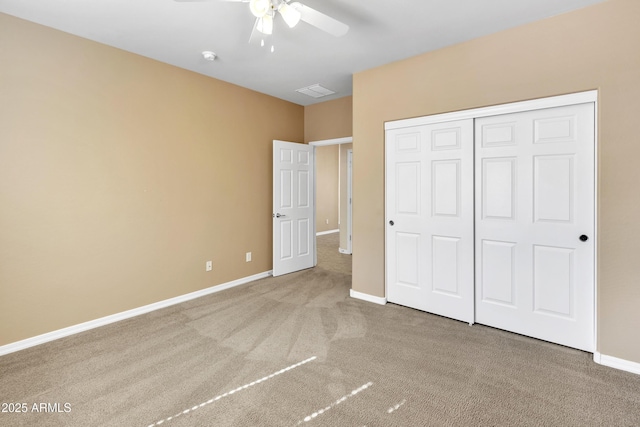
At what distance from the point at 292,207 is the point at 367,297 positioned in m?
1.87

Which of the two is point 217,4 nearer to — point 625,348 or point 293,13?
point 293,13

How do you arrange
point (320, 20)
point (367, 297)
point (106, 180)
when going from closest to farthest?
point (320, 20) → point (106, 180) → point (367, 297)

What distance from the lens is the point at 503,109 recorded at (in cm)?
276

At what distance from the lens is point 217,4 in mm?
2373

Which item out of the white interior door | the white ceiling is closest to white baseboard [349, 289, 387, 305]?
the white interior door

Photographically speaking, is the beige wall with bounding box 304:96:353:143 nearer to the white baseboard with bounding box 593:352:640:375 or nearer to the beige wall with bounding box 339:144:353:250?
the beige wall with bounding box 339:144:353:250

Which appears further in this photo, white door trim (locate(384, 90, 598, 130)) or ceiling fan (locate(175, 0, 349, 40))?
white door trim (locate(384, 90, 598, 130))

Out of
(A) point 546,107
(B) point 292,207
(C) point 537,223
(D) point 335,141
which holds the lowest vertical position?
(C) point 537,223

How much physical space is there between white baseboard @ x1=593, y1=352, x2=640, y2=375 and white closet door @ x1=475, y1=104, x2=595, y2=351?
137mm

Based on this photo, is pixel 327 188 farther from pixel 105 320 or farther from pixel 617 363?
pixel 617 363

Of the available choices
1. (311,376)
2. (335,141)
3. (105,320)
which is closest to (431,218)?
(311,376)

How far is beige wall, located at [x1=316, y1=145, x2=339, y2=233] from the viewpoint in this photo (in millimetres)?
8781

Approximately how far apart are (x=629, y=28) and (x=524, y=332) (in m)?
2.44

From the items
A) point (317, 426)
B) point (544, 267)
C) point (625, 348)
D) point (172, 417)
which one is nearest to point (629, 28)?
point (544, 267)
